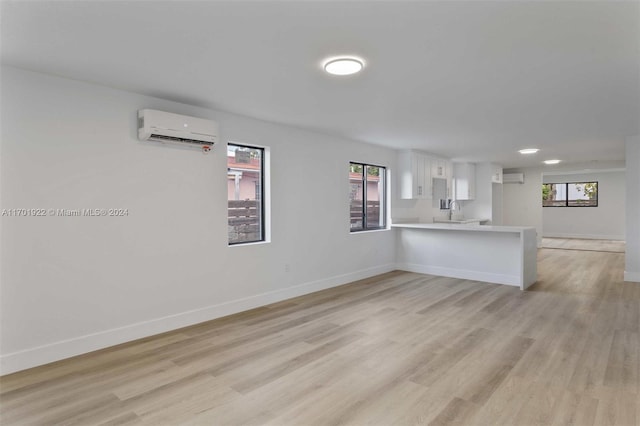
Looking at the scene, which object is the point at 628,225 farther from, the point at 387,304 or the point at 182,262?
the point at 182,262

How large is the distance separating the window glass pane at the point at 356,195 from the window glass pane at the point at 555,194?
10.2 m

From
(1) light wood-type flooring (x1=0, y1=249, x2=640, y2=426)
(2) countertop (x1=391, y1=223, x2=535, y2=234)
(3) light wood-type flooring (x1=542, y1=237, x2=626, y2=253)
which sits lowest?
(1) light wood-type flooring (x1=0, y1=249, x2=640, y2=426)

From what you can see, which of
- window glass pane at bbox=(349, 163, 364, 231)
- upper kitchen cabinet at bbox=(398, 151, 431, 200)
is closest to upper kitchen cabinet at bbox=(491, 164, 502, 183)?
upper kitchen cabinet at bbox=(398, 151, 431, 200)

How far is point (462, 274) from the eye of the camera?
6.26 m

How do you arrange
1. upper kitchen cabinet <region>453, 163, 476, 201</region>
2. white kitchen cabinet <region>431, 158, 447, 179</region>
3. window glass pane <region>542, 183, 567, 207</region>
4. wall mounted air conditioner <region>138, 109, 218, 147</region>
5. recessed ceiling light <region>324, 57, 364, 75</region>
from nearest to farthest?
recessed ceiling light <region>324, 57, 364, 75</region>
wall mounted air conditioner <region>138, 109, 218, 147</region>
white kitchen cabinet <region>431, 158, 447, 179</region>
upper kitchen cabinet <region>453, 163, 476, 201</region>
window glass pane <region>542, 183, 567, 207</region>

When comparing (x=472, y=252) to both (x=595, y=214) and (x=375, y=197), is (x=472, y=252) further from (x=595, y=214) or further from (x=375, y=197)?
(x=595, y=214)

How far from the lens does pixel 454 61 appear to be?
2668 mm

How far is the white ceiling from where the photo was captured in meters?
1.99

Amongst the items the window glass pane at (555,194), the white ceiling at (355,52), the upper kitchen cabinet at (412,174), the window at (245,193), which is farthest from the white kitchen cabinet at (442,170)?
the window glass pane at (555,194)

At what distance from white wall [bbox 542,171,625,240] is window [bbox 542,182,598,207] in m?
0.15

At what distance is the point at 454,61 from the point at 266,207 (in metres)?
2.81

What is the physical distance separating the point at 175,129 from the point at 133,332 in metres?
1.98

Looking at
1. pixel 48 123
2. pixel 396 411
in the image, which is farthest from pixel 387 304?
pixel 48 123

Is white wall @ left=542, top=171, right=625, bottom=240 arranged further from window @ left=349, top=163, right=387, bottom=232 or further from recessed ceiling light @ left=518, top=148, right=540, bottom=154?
window @ left=349, top=163, right=387, bottom=232
